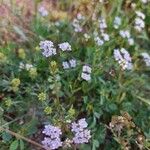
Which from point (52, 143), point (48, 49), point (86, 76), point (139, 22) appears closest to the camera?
point (52, 143)

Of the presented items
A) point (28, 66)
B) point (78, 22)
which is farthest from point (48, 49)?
point (78, 22)

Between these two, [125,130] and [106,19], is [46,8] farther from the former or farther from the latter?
[125,130]

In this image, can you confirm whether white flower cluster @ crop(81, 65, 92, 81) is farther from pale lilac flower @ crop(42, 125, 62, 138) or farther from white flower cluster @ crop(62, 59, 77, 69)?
pale lilac flower @ crop(42, 125, 62, 138)

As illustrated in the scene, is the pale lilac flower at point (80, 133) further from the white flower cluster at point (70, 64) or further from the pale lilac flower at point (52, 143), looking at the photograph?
the white flower cluster at point (70, 64)

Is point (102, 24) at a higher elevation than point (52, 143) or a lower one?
higher

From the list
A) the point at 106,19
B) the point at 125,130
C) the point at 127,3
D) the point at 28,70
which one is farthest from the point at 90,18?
the point at 125,130

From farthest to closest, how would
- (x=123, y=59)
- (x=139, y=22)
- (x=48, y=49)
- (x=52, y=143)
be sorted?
(x=139, y=22) → (x=123, y=59) → (x=48, y=49) → (x=52, y=143)

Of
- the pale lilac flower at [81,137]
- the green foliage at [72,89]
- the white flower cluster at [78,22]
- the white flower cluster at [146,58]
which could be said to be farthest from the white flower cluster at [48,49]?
the white flower cluster at [146,58]

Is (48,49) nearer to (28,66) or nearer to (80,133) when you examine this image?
(28,66)
